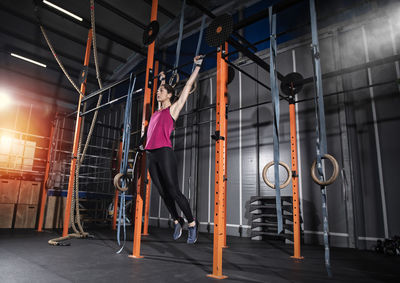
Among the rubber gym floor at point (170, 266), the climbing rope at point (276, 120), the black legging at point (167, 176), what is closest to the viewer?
the climbing rope at point (276, 120)

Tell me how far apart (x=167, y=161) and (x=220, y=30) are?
1325mm

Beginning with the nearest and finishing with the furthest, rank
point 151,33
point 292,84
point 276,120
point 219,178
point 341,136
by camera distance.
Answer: point 276,120
point 219,178
point 151,33
point 292,84
point 341,136

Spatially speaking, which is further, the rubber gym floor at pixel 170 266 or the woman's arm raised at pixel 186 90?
the woman's arm raised at pixel 186 90

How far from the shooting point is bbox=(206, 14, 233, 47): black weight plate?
226 cm

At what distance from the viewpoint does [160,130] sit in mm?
2635

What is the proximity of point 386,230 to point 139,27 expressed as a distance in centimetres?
710

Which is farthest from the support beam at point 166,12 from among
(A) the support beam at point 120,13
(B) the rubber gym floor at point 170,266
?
(B) the rubber gym floor at point 170,266

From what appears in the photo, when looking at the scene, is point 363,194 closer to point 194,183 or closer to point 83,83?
point 194,183

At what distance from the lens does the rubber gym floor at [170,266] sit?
1901mm

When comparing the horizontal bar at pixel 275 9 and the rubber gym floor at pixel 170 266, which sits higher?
the horizontal bar at pixel 275 9

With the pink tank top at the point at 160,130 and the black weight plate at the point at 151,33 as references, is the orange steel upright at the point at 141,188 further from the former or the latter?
the pink tank top at the point at 160,130

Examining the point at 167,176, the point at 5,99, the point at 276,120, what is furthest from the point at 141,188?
the point at 5,99

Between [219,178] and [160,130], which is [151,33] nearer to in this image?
[160,130]

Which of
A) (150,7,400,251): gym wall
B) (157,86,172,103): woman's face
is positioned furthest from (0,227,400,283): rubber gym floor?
(157,86,172,103): woman's face
